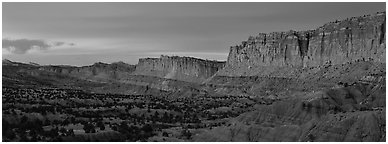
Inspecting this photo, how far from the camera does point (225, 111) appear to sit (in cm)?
8719

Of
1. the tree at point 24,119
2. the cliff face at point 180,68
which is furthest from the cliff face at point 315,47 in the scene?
the tree at point 24,119

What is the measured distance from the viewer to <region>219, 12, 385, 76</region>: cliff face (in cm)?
10056

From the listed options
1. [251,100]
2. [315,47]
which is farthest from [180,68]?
[251,100]

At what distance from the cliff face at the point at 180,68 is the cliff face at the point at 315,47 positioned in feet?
39.7

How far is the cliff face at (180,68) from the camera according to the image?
517 ft

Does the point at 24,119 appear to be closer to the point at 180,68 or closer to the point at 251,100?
the point at 251,100

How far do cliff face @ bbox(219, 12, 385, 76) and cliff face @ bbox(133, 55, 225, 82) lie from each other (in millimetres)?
12111

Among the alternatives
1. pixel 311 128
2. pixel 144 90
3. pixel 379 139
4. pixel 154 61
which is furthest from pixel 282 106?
pixel 154 61

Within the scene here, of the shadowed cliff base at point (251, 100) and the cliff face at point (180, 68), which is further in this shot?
the cliff face at point (180, 68)

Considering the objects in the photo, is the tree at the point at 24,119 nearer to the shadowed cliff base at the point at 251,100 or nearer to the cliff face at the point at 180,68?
the shadowed cliff base at the point at 251,100

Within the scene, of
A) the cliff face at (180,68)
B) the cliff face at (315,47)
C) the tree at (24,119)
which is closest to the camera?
the tree at (24,119)

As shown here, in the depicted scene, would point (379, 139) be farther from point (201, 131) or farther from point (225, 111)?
point (225, 111)

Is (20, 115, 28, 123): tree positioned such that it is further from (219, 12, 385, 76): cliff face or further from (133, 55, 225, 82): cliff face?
(133, 55, 225, 82): cliff face

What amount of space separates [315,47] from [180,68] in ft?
201
